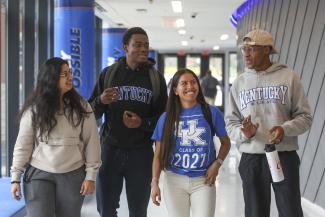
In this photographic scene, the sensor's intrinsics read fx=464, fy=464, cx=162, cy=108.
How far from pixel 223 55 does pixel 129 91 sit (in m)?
21.5

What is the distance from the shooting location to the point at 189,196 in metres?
2.72

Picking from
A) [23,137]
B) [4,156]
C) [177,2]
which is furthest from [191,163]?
[177,2]

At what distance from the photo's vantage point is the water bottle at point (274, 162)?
Result: 2590mm

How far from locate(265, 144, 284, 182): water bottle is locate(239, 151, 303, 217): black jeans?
98 millimetres

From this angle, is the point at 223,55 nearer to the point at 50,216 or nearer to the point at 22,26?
the point at 22,26

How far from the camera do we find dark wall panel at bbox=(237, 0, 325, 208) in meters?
4.78

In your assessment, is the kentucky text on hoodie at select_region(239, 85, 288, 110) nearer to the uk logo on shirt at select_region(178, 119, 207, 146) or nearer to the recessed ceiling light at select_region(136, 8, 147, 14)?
the uk logo on shirt at select_region(178, 119, 207, 146)

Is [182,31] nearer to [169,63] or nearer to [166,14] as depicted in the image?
[166,14]

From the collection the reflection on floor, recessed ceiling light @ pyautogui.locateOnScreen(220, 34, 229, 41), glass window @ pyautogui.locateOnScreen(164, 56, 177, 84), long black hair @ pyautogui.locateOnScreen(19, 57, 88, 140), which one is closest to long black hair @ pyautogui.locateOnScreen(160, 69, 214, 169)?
long black hair @ pyautogui.locateOnScreen(19, 57, 88, 140)

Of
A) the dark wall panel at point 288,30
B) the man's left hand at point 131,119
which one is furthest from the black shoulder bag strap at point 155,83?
the dark wall panel at point 288,30

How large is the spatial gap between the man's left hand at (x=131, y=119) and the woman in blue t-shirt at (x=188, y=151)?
0.19 m

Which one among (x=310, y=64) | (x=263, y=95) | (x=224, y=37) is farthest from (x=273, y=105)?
(x=224, y=37)

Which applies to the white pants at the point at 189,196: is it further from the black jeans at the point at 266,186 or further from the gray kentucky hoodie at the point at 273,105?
the gray kentucky hoodie at the point at 273,105

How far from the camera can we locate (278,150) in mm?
2727
